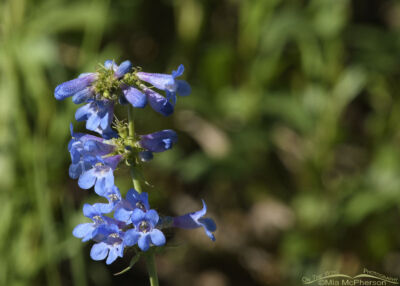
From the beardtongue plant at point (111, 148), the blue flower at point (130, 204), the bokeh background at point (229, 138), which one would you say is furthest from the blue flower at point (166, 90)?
the bokeh background at point (229, 138)

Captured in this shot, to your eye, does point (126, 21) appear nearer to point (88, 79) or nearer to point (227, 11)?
point (227, 11)

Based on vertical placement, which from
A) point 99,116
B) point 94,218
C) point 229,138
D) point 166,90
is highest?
A: point 229,138

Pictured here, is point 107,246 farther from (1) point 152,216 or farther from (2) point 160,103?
(2) point 160,103

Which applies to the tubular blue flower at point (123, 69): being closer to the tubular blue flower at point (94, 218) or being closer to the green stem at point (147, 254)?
the green stem at point (147, 254)

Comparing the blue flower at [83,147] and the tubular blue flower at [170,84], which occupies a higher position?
the tubular blue flower at [170,84]

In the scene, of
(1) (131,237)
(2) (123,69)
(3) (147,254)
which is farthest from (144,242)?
(2) (123,69)

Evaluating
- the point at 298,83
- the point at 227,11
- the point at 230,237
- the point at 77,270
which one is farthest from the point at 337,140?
the point at 77,270
